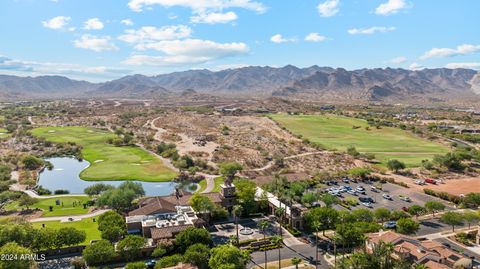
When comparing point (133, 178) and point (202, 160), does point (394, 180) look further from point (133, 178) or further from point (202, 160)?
point (133, 178)

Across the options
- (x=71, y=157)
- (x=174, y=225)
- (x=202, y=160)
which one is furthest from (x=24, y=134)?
(x=174, y=225)

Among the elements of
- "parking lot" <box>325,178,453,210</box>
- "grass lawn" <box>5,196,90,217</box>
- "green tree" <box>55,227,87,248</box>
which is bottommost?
"parking lot" <box>325,178,453,210</box>

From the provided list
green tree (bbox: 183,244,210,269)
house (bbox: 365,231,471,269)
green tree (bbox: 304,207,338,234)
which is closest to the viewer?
house (bbox: 365,231,471,269)

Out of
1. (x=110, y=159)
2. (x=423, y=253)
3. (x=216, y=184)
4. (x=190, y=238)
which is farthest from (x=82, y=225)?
(x=110, y=159)

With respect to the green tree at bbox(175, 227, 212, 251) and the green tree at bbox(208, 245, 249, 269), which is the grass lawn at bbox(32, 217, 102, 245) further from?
the green tree at bbox(208, 245, 249, 269)

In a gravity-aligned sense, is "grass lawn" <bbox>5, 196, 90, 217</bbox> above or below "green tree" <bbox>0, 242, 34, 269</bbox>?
below

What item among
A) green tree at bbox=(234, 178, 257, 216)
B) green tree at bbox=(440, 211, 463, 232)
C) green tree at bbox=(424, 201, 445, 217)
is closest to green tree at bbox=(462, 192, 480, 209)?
green tree at bbox=(424, 201, 445, 217)

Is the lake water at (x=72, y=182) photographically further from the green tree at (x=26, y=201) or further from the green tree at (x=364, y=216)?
the green tree at (x=364, y=216)
